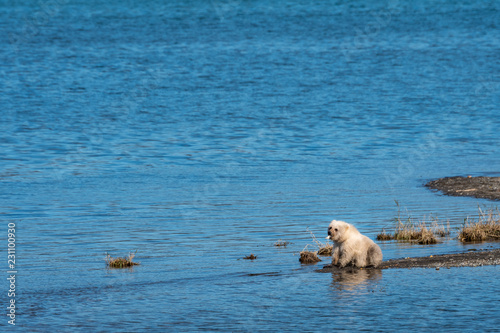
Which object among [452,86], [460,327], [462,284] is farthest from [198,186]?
[452,86]

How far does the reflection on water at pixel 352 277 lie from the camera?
11969 millimetres

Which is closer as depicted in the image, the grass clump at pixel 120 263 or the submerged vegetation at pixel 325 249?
the grass clump at pixel 120 263

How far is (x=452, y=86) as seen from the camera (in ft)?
155

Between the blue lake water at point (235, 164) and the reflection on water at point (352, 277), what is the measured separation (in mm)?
58

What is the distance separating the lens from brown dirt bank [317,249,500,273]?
42.4 feet

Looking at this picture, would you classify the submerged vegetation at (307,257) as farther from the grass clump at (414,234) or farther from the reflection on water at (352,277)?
the grass clump at (414,234)

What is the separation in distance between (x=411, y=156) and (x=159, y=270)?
1652 centimetres

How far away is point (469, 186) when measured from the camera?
21703 mm

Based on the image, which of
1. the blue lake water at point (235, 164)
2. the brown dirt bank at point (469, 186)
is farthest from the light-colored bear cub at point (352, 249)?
the brown dirt bank at point (469, 186)

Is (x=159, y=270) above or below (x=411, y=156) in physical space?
below

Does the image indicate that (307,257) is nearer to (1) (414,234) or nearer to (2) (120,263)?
(1) (414,234)

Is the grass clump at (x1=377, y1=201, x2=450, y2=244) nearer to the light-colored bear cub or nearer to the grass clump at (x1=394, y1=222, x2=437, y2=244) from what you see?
the grass clump at (x1=394, y1=222, x2=437, y2=244)

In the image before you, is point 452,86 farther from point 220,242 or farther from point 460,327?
point 460,327

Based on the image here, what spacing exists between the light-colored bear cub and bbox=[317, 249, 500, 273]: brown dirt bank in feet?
0.40
